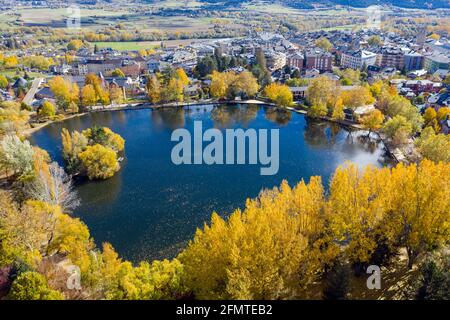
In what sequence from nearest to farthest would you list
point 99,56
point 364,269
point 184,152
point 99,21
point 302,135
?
point 364,269 → point 184,152 → point 302,135 → point 99,56 → point 99,21

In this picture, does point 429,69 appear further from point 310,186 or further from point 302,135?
point 310,186

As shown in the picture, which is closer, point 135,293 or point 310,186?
point 135,293

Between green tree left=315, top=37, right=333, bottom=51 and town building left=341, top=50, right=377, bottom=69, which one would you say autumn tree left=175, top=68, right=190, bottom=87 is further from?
green tree left=315, top=37, right=333, bottom=51

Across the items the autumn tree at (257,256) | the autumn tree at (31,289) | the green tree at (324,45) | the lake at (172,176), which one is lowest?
the lake at (172,176)

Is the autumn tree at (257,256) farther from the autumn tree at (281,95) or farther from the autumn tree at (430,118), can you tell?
the autumn tree at (281,95)

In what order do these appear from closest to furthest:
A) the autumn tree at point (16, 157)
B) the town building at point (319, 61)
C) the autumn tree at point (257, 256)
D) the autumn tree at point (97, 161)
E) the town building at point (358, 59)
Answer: the autumn tree at point (257, 256), the autumn tree at point (16, 157), the autumn tree at point (97, 161), the town building at point (358, 59), the town building at point (319, 61)

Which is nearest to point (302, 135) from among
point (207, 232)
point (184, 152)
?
point (184, 152)

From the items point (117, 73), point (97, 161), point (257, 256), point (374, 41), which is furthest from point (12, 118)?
point (374, 41)


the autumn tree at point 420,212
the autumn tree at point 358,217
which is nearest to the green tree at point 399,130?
the autumn tree at point 420,212

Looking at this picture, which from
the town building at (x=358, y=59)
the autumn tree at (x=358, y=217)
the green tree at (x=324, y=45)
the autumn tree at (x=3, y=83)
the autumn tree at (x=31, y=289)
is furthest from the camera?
the green tree at (x=324, y=45)
